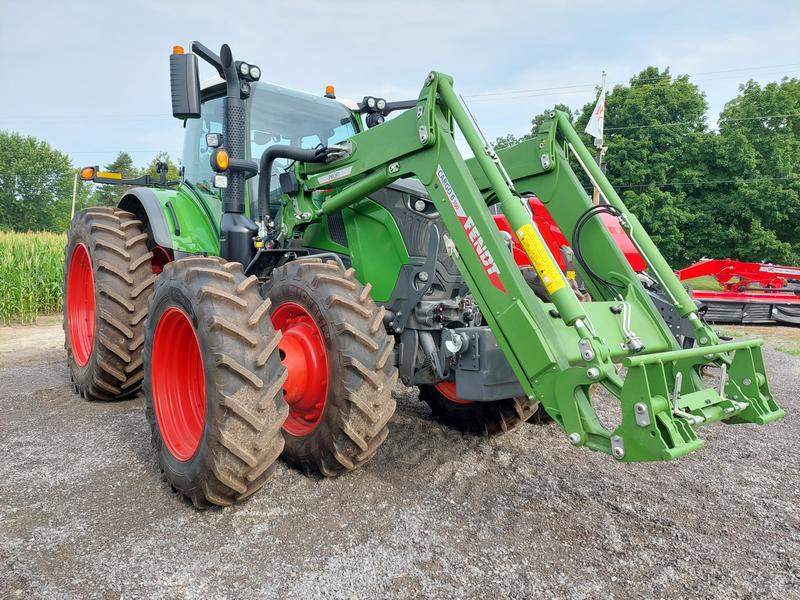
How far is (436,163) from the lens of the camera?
10.2 feet

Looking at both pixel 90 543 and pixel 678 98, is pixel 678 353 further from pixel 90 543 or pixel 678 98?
pixel 678 98

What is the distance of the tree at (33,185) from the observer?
55500 mm

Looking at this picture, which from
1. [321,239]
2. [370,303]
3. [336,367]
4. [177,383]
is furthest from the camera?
[321,239]

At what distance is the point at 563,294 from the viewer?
103 inches

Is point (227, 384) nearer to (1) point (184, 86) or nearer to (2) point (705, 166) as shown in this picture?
(1) point (184, 86)

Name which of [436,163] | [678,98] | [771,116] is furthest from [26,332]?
[771,116]

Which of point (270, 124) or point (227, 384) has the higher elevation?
point (270, 124)

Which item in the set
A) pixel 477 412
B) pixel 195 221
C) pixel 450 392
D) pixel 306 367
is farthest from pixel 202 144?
pixel 477 412

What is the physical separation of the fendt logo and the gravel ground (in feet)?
3.99

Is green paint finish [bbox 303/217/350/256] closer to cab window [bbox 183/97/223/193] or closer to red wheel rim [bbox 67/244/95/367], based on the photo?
cab window [bbox 183/97/223/193]

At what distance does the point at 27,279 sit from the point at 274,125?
29.2ft

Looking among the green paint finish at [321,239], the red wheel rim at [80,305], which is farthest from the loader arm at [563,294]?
the red wheel rim at [80,305]

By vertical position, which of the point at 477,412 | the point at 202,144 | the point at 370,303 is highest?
the point at 202,144

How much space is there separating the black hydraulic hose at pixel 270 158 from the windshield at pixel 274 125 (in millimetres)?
258
